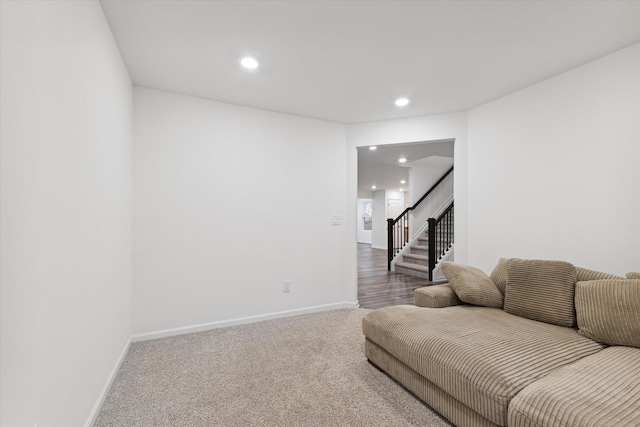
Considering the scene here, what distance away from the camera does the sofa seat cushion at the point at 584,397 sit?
3.45 ft

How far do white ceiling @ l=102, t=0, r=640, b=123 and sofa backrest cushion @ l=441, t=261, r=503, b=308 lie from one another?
69.8 inches

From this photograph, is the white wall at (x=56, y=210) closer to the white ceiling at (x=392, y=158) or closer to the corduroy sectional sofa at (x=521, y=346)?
the corduroy sectional sofa at (x=521, y=346)

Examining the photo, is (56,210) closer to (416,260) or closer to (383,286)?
(383,286)

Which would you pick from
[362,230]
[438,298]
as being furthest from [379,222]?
[438,298]

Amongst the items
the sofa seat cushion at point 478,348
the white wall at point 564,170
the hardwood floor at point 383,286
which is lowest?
the hardwood floor at point 383,286

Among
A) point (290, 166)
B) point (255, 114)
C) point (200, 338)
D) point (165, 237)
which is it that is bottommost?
point (200, 338)

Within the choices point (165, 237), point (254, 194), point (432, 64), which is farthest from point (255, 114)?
point (432, 64)

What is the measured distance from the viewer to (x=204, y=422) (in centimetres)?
163

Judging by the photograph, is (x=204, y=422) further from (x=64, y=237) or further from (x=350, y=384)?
(x=64, y=237)

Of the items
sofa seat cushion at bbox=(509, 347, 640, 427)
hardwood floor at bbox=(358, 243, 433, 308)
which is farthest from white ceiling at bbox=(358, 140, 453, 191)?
sofa seat cushion at bbox=(509, 347, 640, 427)

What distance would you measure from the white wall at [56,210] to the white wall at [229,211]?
0.79 m

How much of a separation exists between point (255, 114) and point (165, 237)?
1676 mm

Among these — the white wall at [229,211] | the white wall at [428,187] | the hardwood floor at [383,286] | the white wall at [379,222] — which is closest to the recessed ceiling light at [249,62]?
the white wall at [229,211]

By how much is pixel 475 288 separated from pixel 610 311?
2.61 ft
